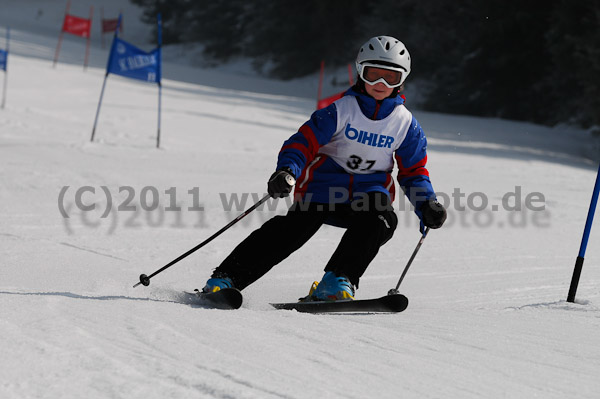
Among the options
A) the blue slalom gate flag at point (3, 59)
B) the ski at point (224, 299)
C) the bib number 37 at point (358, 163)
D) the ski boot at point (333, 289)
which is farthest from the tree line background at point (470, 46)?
the ski at point (224, 299)

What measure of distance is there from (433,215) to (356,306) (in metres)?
0.65

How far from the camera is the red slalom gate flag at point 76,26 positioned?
21.9 m

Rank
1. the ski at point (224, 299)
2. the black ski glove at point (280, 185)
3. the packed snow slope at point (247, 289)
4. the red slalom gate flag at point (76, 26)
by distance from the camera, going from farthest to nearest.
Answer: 1. the red slalom gate flag at point (76, 26)
2. the black ski glove at point (280, 185)
3. the ski at point (224, 299)
4. the packed snow slope at point (247, 289)

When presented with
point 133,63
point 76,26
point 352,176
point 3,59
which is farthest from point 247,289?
point 76,26

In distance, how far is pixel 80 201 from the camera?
7.08m

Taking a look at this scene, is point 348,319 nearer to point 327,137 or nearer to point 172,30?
point 327,137

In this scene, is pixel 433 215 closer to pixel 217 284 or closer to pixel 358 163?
pixel 358 163

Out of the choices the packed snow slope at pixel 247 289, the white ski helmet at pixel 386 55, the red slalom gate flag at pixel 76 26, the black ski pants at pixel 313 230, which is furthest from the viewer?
the red slalom gate flag at pixel 76 26

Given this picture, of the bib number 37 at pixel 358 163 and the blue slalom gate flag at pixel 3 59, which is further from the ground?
the blue slalom gate flag at pixel 3 59

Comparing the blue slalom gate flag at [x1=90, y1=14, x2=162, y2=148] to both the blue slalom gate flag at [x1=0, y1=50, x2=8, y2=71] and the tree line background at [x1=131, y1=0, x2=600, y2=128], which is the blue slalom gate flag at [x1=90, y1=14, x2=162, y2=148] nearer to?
the blue slalom gate flag at [x1=0, y1=50, x2=8, y2=71]

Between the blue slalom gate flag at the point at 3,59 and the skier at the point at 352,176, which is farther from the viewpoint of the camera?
the blue slalom gate flag at the point at 3,59

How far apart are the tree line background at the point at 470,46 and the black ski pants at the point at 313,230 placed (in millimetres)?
13686

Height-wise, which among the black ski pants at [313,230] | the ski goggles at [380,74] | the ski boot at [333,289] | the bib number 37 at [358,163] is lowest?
the ski boot at [333,289]

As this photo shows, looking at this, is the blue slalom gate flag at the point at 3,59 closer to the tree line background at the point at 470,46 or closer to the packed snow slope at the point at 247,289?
the packed snow slope at the point at 247,289
